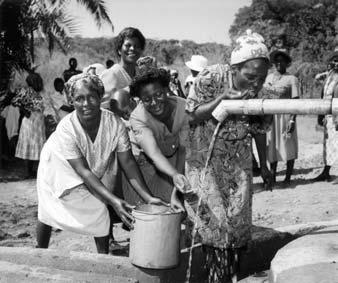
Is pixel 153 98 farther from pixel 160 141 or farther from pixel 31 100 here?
pixel 31 100

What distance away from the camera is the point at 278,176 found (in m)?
7.77

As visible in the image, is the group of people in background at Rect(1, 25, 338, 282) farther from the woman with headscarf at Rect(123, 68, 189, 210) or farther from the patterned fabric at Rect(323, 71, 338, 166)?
the patterned fabric at Rect(323, 71, 338, 166)

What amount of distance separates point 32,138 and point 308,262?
6093 mm

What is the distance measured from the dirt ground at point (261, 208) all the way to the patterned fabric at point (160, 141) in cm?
78

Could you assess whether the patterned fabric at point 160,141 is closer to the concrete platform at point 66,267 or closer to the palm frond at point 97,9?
the concrete platform at point 66,267

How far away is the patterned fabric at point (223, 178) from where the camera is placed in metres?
3.14

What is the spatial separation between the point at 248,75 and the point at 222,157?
20.7 inches

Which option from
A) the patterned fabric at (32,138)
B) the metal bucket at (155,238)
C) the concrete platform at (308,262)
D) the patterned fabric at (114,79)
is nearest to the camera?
the concrete platform at (308,262)

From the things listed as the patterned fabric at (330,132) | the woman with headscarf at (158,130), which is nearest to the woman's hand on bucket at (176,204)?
the woman with headscarf at (158,130)

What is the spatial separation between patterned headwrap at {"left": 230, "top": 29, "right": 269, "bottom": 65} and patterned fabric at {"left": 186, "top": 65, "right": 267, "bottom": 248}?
1.20 feet

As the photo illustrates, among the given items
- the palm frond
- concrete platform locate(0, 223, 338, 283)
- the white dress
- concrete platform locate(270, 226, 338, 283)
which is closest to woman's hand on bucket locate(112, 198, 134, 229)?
concrete platform locate(0, 223, 338, 283)

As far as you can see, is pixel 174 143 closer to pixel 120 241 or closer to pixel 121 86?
pixel 121 86

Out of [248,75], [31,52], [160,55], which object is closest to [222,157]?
[248,75]

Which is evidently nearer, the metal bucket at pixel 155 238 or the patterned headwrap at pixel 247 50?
the metal bucket at pixel 155 238
